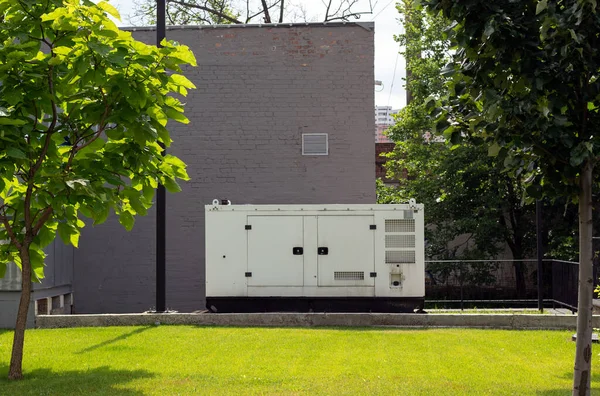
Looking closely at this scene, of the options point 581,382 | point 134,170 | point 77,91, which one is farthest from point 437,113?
point 77,91

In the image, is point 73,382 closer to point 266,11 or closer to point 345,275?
point 345,275

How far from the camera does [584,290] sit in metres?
6.12

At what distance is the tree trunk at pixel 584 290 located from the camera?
611 cm

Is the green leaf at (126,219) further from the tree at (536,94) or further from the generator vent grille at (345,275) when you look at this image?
the generator vent grille at (345,275)

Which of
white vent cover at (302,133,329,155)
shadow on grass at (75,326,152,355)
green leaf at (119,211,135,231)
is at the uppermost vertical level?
white vent cover at (302,133,329,155)

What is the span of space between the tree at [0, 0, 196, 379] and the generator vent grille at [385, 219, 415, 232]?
689 cm

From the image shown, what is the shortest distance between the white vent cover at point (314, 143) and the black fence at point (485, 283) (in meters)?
3.79

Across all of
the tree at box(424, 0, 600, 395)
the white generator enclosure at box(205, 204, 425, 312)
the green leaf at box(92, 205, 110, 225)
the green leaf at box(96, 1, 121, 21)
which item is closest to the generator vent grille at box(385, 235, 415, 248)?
the white generator enclosure at box(205, 204, 425, 312)

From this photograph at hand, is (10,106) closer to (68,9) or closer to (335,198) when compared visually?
(68,9)

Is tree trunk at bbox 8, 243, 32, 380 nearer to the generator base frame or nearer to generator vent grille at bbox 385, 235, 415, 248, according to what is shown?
the generator base frame

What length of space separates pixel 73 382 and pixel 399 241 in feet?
26.0

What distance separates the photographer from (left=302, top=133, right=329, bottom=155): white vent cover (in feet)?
62.7

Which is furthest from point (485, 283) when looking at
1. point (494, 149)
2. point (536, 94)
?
point (536, 94)

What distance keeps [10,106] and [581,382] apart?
238 inches
